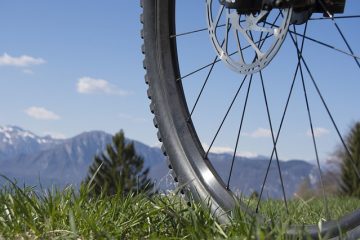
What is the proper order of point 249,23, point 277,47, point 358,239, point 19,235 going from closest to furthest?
point 358,239 < point 19,235 < point 277,47 < point 249,23

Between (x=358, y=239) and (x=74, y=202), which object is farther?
(x=74, y=202)

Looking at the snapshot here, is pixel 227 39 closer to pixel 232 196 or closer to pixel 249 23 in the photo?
pixel 249 23

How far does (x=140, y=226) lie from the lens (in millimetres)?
2473

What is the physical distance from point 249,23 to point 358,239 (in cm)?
137

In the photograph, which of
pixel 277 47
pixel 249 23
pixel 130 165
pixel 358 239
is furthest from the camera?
pixel 130 165

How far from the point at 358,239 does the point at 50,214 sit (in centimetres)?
126

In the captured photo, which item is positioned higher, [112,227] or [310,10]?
[310,10]

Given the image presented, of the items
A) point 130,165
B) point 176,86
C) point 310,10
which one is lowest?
point 130,165

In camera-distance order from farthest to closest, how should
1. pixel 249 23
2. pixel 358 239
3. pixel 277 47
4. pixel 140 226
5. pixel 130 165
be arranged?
pixel 130 165
pixel 249 23
pixel 277 47
pixel 140 226
pixel 358 239

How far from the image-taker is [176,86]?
354 cm

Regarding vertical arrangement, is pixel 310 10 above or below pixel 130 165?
above

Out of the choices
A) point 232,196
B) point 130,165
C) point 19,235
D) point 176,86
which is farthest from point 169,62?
point 130,165

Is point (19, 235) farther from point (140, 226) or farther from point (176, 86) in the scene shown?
point (176, 86)

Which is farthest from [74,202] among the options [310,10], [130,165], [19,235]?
[130,165]
